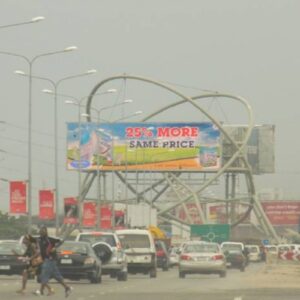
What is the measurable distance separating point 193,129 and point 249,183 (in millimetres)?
23014

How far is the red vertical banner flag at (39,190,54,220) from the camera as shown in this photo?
6162 centimetres

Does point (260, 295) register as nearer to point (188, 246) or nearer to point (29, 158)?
point (188, 246)

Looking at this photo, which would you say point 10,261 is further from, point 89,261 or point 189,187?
point 189,187

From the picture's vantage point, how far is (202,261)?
148 ft

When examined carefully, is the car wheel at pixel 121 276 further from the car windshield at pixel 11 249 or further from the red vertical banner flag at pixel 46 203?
the red vertical banner flag at pixel 46 203

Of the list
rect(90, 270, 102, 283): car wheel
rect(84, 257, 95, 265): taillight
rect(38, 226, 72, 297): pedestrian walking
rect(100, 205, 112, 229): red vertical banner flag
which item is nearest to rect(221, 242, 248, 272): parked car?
rect(100, 205, 112, 229): red vertical banner flag

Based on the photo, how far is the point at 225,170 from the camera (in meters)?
120

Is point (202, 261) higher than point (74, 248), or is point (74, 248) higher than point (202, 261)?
point (74, 248)

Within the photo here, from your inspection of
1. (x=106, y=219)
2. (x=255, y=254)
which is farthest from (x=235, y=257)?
(x=255, y=254)

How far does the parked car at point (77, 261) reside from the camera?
3347 cm

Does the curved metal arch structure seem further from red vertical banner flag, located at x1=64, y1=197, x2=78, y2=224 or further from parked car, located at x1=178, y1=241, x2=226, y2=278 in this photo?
parked car, located at x1=178, y1=241, x2=226, y2=278

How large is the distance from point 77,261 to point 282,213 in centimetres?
13231

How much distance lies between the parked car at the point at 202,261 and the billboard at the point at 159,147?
187 ft

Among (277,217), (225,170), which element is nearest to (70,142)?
(225,170)
